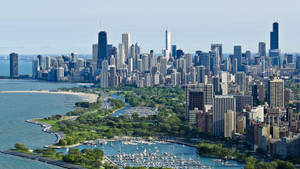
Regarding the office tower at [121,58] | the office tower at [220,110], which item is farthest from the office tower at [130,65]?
the office tower at [220,110]

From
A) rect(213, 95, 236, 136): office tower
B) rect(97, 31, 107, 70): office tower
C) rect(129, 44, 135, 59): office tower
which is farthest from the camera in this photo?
rect(129, 44, 135, 59): office tower

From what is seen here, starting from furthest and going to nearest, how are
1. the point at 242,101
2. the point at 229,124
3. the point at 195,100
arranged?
the point at 242,101, the point at 195,100, the point at 229,124

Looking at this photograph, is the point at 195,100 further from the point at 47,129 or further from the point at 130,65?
the point at 130,65

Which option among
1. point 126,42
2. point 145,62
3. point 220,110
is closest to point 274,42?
point 126,42

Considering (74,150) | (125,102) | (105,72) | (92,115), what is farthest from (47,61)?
(74,150)

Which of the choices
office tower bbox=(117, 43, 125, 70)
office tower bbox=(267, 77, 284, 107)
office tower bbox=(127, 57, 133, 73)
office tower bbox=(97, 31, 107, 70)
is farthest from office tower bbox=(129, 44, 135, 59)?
office tower bbox=(267, 77, 284, 107)

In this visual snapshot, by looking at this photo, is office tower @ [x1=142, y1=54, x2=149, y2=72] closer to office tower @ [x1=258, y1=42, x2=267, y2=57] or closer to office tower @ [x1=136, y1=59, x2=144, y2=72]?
office tower @ [x1=136, y1=59, x2=144, y2=72]

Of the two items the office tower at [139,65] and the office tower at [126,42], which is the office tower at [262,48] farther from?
the office tower at [139,65]

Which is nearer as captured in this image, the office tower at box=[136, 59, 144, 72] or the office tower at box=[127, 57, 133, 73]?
the office tower at box=[127, 57, 133, 73]

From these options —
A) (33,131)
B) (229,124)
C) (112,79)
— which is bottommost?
(33,131)
